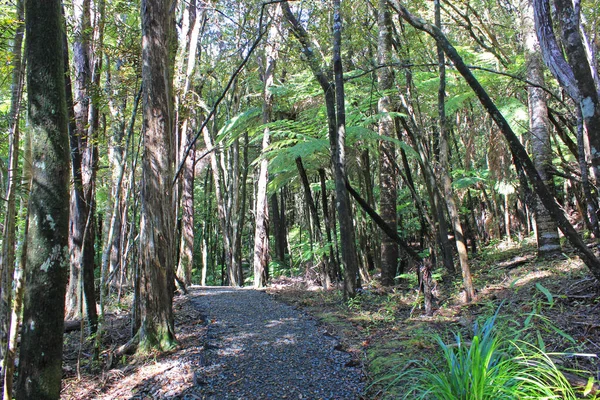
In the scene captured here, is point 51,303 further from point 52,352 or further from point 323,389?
point 323,389

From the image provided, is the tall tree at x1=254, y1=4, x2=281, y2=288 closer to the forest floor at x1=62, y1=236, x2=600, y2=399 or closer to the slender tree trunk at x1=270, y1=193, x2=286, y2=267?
the forest floor at x1=62, y1=236, x2=600, y2=399

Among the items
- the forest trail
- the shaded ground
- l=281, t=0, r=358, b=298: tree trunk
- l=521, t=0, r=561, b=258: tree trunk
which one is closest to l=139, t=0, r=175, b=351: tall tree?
the forest trail

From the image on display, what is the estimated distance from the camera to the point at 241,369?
4480mm

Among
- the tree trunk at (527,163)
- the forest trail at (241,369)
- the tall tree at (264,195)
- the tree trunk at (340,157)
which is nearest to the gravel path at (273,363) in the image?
the forest trail at (241,369)

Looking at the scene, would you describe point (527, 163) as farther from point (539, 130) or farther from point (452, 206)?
point (539, 130)

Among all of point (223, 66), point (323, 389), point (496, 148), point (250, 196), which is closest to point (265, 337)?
point (323, 389)

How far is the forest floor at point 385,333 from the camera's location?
12.0 ft

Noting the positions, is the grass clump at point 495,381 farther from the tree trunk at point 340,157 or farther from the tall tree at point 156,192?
the tree trunk at point 340,157

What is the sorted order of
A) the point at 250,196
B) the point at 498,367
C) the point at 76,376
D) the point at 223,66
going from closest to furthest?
the point at 498,367
the point at 76,376
the point at 223,66
the point at 250,196

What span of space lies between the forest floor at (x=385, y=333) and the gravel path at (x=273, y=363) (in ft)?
0.09

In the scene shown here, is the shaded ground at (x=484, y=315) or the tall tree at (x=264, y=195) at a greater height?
the tall tree at (x=264, y=195)

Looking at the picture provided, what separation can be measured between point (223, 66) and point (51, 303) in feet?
39.7

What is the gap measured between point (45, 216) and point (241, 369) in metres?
2.61

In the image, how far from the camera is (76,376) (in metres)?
5.09
